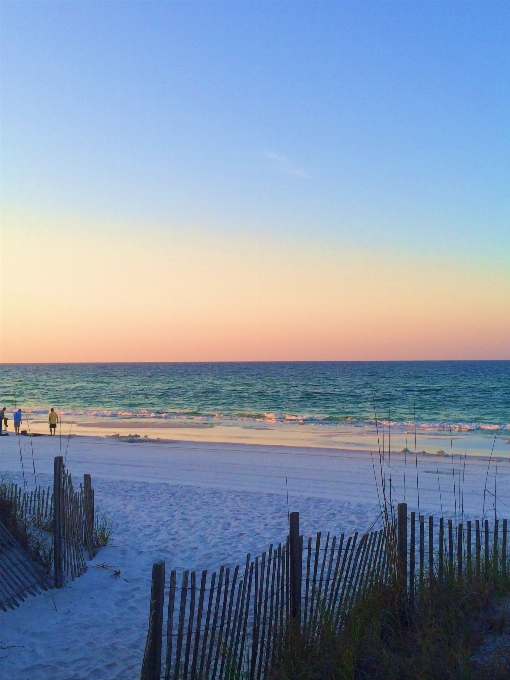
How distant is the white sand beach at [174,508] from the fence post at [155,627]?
1.37 metres

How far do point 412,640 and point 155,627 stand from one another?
238 centimetres

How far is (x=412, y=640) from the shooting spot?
17.8ft

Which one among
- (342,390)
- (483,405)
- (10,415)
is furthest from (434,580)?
(342,390)

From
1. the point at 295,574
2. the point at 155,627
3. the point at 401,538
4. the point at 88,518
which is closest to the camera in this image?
the point at 155,627

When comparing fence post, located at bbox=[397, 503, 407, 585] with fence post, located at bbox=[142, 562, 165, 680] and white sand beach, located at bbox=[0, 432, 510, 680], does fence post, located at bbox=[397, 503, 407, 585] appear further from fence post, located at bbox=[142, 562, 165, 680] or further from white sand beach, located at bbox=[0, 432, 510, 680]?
fence post, located at bbox=[142, 562, 165, 680]

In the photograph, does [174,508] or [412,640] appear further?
[174,508]

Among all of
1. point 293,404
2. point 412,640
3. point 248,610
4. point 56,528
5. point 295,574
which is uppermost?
point 295,574

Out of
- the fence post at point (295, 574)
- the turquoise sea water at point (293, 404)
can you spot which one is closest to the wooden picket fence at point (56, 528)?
the fence post at point (295, 574)

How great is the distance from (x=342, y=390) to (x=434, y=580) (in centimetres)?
6392

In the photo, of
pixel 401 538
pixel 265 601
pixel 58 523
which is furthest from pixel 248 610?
pixel 58 523

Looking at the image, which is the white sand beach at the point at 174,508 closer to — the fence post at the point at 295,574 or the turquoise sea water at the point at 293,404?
the fence post at the point at 295,574

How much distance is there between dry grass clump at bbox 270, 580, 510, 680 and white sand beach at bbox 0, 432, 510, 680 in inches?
73.4

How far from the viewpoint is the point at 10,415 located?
1779 inches

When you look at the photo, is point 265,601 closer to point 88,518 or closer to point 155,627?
point 155,627
